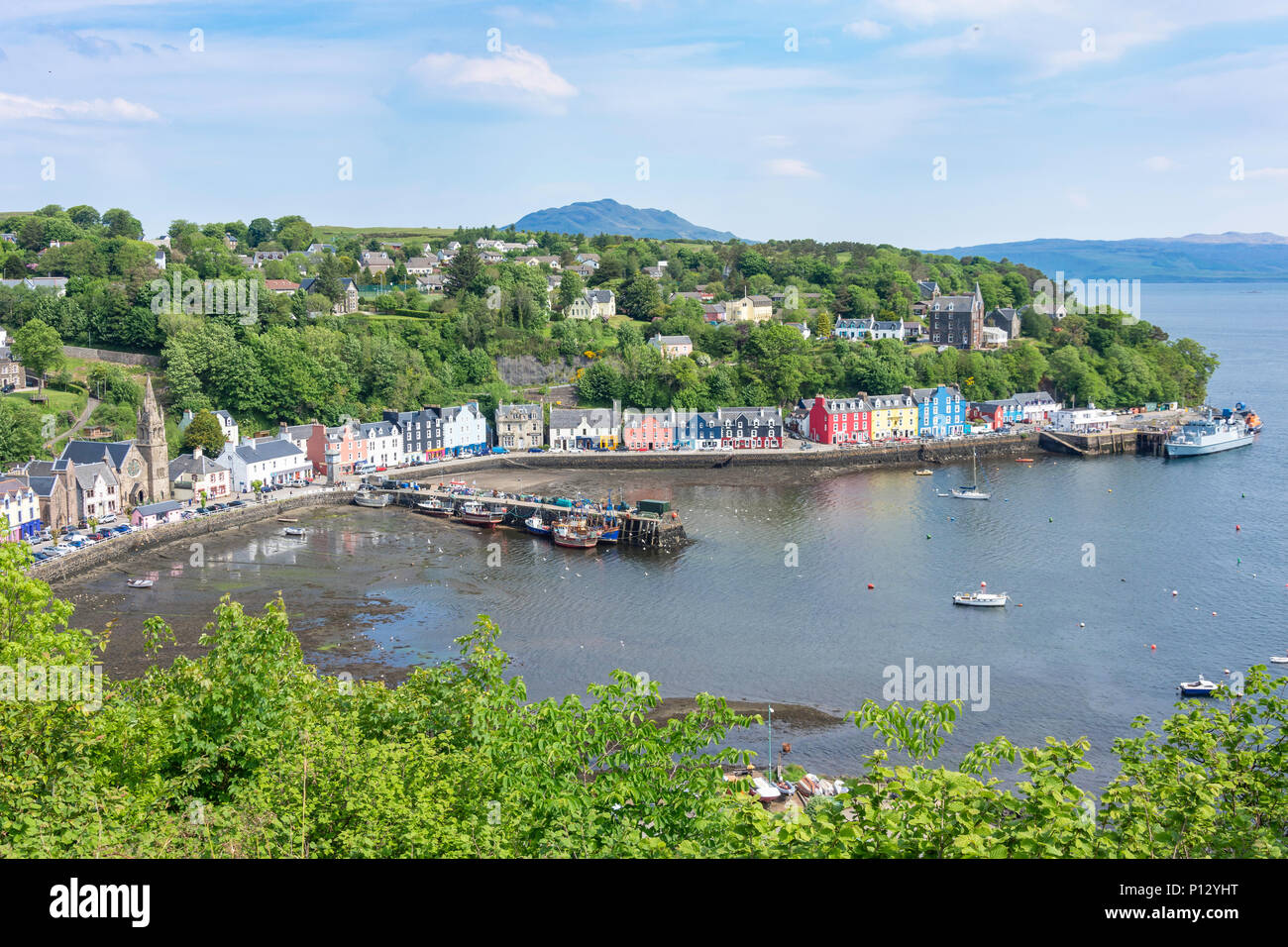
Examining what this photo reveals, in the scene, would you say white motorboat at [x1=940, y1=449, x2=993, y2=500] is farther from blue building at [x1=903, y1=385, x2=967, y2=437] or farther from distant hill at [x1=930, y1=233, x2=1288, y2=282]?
distant hill at [x1=930, y1=233, x2=1288, y2=282]

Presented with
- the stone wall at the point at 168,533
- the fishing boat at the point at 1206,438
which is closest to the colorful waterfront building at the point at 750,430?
the fishing boat at the point at 1206,438

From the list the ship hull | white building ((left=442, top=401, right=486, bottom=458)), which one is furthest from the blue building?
white building ((left=442, top=401, right=486, bottom=458))

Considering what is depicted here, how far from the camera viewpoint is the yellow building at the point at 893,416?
44875mm

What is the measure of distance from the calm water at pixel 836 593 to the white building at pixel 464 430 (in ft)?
22.3

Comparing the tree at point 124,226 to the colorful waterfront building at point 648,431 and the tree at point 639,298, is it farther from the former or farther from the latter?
the colorful waterfront building at point 648,431

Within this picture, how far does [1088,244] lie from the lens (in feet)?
620

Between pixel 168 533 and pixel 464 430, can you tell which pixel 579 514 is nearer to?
pixel 168 533

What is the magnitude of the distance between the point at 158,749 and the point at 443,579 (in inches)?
684

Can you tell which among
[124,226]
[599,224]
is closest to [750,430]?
[124,226]

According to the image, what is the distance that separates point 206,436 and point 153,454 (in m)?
2.98

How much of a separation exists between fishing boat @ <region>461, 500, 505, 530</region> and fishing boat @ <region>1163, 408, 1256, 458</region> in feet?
87.0

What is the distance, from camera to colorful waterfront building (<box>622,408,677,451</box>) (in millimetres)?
42750

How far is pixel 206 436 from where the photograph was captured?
34.2 metres
